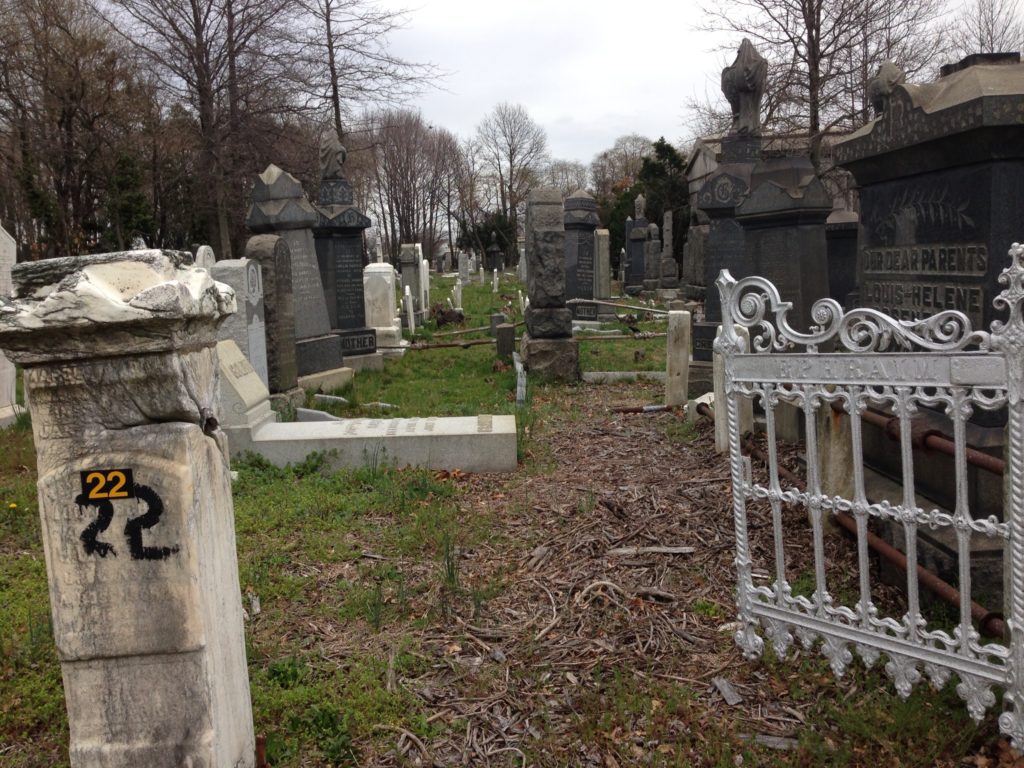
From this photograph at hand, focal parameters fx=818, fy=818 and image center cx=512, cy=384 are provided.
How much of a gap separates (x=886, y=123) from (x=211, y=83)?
20.7m

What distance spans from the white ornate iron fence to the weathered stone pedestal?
2.20 metres

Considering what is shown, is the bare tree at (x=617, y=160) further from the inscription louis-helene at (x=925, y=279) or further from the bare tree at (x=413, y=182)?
the inscription louis-helene at (x=925, y=279)

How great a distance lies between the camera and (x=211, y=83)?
2153cm

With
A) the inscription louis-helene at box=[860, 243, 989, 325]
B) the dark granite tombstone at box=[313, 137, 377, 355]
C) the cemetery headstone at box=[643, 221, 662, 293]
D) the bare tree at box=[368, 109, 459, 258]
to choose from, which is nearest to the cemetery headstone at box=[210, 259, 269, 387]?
the dark granite tombstone at box=[313, 137, 377, 355]

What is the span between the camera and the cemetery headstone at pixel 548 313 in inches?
452

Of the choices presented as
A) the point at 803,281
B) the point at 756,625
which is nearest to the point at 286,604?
the point at 756,625

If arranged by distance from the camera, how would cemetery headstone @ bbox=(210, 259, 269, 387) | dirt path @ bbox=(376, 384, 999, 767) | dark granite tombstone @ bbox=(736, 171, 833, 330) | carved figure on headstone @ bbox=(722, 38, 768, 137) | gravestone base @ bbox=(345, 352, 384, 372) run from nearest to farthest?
dirt path @ bbox=(376, 384, 999, 767), dark granite tombstone @ bbox=(736, 171, 833, 330), cemetery headstone @ bbox=(210, 259, 269, 387), carved figure on headstone @ bbox=(722, 38, 768, 137), gravestone base @ bbox=(345, 352, 384, 372)

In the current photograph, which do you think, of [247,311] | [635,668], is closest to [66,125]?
[247,311]

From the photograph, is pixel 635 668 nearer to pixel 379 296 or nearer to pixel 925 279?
pixel 925 279

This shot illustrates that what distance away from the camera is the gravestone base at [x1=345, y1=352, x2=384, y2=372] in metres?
13.6

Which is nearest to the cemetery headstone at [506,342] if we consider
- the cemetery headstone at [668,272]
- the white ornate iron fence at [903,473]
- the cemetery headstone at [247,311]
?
the cemetery headstone at [247,311]

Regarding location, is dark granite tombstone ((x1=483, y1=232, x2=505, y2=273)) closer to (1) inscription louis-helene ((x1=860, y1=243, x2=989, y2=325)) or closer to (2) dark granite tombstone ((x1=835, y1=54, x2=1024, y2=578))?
(1) inscription louis-helene ((x1=860, y1=243, x2=989, y2=325))

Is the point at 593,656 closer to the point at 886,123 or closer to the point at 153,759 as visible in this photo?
the point at 153,759

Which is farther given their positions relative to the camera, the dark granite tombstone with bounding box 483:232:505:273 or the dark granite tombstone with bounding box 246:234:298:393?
the dark granite tombstone with bounding box 483:232:505:273
